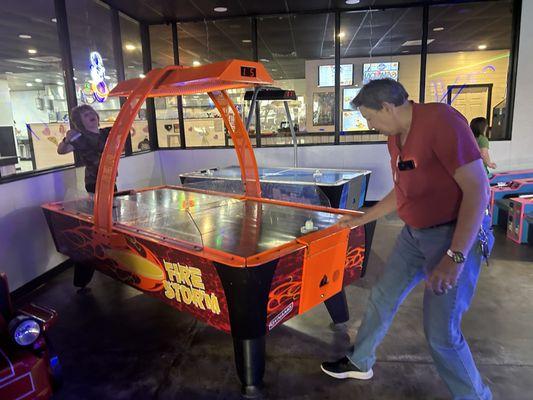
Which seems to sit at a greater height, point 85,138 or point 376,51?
point 376,51

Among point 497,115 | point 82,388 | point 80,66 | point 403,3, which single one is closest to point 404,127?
point 82,388

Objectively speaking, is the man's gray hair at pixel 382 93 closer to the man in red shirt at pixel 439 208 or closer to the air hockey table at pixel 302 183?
the man in red shirt at pixel 439 208

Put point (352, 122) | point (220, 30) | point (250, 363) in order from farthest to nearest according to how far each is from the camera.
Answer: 1. point (352, 122)
2. point (220, 30)
3. point (250, 363)

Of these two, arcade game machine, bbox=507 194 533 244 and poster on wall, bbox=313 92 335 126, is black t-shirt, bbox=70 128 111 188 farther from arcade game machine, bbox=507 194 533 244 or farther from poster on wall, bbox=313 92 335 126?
poster on wall, bbox=313 92 335 126

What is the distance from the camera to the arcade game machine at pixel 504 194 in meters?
4.43

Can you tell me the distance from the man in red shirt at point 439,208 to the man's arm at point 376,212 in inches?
7.3

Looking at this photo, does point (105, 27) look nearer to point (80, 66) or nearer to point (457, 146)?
point (80, 66)

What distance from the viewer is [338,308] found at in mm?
2498

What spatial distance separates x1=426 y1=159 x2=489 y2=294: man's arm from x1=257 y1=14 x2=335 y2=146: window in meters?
4.63

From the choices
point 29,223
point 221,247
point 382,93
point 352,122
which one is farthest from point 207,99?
point 382,93

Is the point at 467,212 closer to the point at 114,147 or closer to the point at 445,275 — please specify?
the point at 445,275

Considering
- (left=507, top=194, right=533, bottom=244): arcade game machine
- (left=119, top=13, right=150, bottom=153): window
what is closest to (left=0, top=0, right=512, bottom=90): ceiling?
(left=119, top=13, right=150, bottom=153): window

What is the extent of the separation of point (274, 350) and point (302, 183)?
1.98m

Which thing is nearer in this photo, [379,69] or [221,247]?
[221,247]
